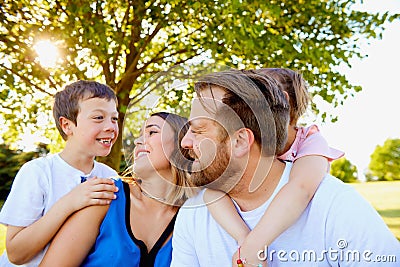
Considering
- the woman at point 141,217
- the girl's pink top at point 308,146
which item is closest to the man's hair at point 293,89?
the girl's pink top at point 308,146

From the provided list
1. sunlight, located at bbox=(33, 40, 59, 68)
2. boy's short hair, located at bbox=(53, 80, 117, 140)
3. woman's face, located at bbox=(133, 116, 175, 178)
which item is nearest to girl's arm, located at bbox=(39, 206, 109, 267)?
woman's face, located at bbox=(133, 116, 175, 178)

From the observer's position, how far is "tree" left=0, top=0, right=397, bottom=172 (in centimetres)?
669

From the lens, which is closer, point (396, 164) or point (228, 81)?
point (228, 81)

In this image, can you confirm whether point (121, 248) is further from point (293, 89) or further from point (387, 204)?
point (387, 204)

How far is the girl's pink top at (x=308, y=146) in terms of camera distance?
2335mm

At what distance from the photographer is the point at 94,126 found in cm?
312

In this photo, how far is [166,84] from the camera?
2324 mm

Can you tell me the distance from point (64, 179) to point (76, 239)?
75 centimetres

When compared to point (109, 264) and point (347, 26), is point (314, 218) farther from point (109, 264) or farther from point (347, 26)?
point (347, 26)

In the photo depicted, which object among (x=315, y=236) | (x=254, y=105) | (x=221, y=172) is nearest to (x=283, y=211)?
(x=315, y=236)

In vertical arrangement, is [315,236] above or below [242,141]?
below

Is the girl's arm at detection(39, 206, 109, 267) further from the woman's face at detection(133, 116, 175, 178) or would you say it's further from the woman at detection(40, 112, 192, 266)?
the woman's face at detection(133, 116, 175, 178)

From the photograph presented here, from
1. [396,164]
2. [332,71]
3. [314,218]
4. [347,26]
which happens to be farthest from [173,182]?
[396,164]

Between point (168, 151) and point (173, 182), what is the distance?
185mm
